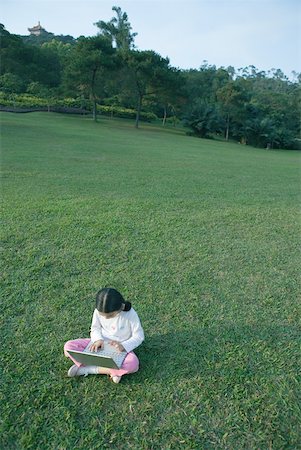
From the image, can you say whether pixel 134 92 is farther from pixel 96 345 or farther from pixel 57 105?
pixel 96 345

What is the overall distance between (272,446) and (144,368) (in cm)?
77

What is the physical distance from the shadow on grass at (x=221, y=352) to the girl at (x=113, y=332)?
0.40 feet

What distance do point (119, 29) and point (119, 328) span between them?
48083mm

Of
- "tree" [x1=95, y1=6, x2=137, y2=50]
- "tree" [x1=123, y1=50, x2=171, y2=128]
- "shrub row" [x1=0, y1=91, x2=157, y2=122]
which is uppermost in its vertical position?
"tree" [x1=95, y1=6, x2=137, y2=50]

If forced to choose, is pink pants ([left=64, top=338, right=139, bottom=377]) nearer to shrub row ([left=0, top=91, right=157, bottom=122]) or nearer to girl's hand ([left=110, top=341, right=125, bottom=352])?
girl's hand ([left=110, top=341, right=125, bottom=352])

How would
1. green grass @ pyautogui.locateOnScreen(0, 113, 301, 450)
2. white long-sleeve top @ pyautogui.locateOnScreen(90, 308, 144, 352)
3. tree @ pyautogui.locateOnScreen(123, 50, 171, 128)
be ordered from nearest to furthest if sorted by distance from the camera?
green grass @ pyautogui.locateOnScreen(0, 113, 301, 450) → white long-sleeve top @ pyautogui.locateOnScreen(90, 308, 144, 352) → tree @ pyautogui.locateOnScreen(123, 50, 171, 128)

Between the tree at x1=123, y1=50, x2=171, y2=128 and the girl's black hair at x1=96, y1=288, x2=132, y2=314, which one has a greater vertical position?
the tree at x1=123, y1=50, x2=171, y2=128

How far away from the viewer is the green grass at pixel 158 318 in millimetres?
1685

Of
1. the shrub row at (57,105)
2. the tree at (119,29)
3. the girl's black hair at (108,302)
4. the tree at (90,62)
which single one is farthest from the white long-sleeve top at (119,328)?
the tree at (119,29)

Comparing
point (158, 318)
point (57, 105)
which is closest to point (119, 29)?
point (57, 105)

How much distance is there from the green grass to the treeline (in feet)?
72.9

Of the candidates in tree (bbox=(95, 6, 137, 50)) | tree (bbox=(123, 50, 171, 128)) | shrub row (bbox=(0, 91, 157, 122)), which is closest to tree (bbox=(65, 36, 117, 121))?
tree (bbox=(123, 50, 171, 128))

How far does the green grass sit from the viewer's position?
5.53 ft

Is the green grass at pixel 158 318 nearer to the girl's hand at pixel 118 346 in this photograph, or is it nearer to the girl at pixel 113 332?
the girl at pixel 113 332
